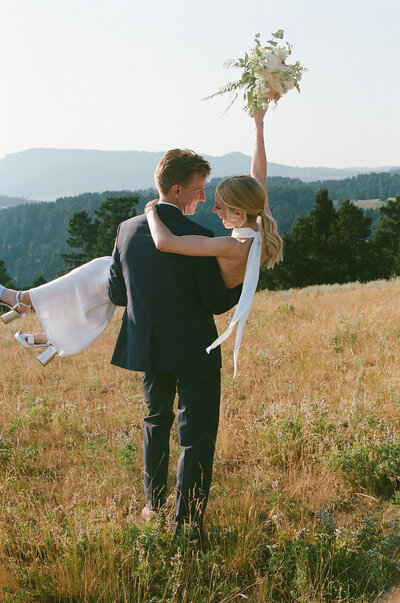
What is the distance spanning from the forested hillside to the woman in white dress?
146 metres

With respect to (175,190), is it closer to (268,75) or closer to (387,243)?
(268,75)

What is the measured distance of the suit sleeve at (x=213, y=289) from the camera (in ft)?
9.80

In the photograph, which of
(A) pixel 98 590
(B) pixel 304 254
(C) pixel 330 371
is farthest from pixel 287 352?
(B) pixel 304 254

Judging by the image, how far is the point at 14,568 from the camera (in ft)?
9.72

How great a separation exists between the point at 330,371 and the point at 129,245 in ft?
13.6

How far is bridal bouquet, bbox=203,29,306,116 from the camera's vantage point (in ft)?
12.2

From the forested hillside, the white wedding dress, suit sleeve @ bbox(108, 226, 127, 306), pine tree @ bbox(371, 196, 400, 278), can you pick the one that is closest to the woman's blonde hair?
suit sleeve @ bbox(108, 226, 127, 306)

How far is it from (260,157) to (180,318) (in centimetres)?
125

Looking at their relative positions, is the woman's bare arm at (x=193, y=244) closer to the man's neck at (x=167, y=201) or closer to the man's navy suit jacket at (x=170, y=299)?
the man's navy suit jacket at (x=170, y=299)

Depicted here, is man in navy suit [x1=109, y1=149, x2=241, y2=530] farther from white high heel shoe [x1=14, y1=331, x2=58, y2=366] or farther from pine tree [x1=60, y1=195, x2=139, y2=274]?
pine tree [x1=60, y1=195, x2=139, y2=274]

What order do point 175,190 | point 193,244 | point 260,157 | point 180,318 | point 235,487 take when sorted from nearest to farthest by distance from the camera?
1. point 193,244
2. point 175,190
3. point 180,318
4. point 260,157
5. point 235,487

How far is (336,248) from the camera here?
54.4m

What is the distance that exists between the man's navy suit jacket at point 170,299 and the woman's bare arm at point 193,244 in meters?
0.09

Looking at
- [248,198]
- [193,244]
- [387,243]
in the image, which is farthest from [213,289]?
[387,243]
